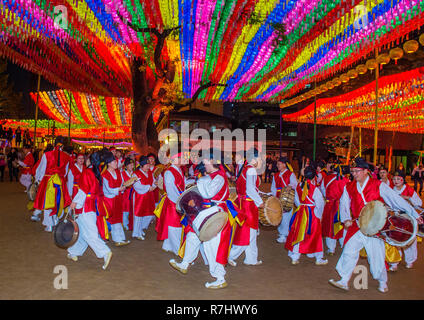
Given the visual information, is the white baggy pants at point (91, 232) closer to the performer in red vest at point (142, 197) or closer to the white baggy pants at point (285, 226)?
the performer in red vest at point (142, 197)

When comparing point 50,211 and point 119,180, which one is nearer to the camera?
point 119,180

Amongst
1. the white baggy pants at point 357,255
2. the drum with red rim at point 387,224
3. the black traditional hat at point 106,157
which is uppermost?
the black traditional hat at point 106,157

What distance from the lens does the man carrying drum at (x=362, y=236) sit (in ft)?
13.3

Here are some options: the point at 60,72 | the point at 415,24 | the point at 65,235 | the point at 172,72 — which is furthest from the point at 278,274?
the point at 172,72

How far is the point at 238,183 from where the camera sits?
17.9ft

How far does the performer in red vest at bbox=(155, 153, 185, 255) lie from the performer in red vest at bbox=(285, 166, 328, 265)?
1.66 metres

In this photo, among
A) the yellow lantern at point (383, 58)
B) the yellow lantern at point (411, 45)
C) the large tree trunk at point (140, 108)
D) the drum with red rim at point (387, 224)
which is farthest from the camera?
the large tree trunk at point (140, 108)

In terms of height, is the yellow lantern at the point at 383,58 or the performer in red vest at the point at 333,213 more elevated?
the yellow lantern at the point at 383,58

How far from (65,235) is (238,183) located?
95.9 inches

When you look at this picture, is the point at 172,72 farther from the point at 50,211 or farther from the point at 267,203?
the point at 267,203

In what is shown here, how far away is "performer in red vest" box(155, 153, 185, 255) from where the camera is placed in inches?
208

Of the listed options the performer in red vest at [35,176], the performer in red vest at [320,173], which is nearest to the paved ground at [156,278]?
the performer in red vest at [35,176]

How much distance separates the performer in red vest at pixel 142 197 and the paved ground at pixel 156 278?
22.1 inches

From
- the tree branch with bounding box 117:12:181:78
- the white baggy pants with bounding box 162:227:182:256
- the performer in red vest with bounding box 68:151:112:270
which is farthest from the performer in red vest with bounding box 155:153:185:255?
the tree branch with bounding box 117:12:181:78
